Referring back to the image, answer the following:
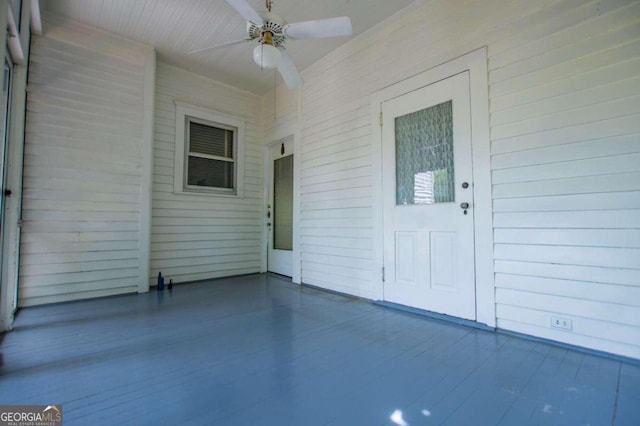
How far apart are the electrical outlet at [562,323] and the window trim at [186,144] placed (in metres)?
4.42

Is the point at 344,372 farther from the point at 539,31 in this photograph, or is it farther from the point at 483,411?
the point at 539,31

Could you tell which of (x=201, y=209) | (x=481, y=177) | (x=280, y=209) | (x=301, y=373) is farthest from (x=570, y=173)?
(x=201, y=209)

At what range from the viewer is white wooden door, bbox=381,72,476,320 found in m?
2.72

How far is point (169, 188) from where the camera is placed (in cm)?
445

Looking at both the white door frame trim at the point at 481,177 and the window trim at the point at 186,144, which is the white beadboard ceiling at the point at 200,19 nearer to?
the window trim at the point at 186,144

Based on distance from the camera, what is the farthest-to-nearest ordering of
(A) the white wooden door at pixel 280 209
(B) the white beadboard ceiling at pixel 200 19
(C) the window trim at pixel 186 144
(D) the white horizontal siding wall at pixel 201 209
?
(A) the white wooden door at pixel 280 209, (C) the window trim at pixel 186 144, (D) the white horizontal siding wall at pixel 201 209, (B) the white beadboard ceiling at pixel 200 19

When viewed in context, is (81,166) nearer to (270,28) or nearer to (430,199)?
(270,28)

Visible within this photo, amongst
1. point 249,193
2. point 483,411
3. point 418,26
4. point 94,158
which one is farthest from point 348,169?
point 94,158

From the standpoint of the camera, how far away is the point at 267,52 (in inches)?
93.0

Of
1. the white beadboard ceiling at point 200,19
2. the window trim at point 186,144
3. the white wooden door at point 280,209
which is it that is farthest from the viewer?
the white wooden door at point 280,209

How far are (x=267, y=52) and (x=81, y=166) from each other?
110 inches

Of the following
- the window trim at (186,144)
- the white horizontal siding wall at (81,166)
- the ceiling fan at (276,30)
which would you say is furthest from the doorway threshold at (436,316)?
the white horizontal siding wall at (81,166)

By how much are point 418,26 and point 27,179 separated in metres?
4.47

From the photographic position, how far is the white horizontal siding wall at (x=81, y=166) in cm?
331
